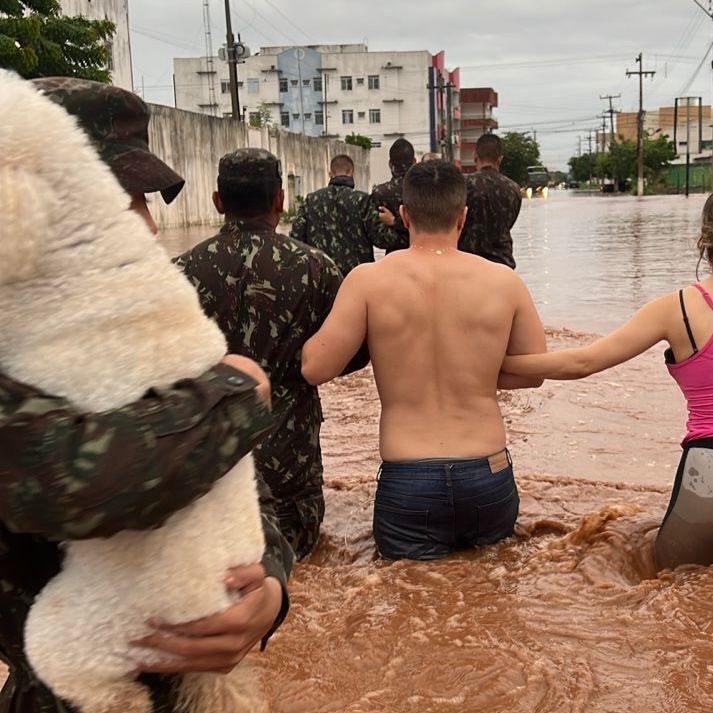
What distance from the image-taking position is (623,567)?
3.79 metres

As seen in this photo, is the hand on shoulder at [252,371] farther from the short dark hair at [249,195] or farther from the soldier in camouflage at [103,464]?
the short dark hair at [249,195]

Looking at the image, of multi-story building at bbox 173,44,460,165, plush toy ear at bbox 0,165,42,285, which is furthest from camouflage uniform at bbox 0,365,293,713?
multi-story building at bbox 173,44,460,165

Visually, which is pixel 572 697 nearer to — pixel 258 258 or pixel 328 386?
pixel 258 258

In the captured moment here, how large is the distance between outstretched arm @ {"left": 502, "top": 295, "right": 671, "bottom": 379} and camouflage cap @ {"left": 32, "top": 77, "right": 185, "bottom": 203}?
2.14 metres

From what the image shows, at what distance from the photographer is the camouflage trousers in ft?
13.4

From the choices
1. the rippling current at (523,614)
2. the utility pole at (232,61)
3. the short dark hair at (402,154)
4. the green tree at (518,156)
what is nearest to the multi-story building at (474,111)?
the green tree at (518,156)

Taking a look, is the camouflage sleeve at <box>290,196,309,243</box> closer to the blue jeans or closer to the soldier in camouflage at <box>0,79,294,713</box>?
the blue jeans

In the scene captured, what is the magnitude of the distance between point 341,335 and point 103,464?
2.60 meters

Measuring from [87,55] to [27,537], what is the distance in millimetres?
18194

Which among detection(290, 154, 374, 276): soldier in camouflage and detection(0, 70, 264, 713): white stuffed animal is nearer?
detection(0, 70, 264, 713): white stuffed animal

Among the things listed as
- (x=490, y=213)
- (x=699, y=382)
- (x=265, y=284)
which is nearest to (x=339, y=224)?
(x=490, y=213)

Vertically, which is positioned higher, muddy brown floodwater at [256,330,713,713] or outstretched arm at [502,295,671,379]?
outstretched arm at [502,295,671,379]

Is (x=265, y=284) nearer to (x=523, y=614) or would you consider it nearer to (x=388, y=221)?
(x=523, y=614)

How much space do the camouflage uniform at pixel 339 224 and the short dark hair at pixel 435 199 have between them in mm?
4280
